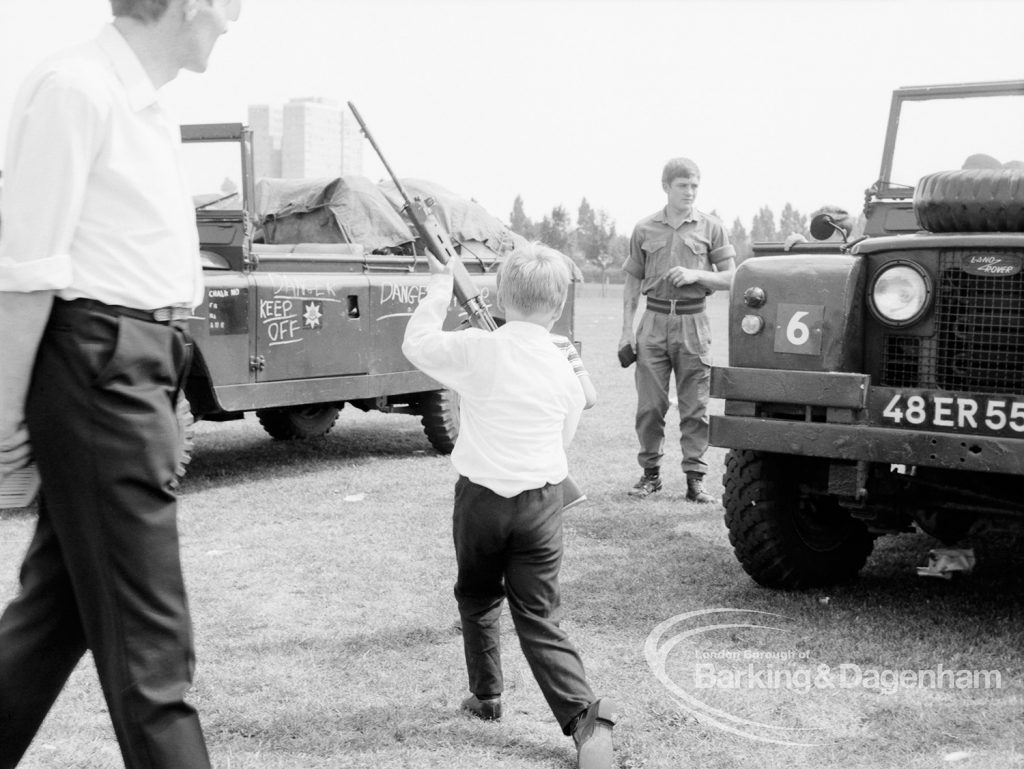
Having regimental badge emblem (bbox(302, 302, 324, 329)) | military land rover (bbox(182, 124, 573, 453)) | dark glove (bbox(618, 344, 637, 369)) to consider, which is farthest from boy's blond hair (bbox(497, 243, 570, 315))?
regimental badge emblem (bbox(302, 302, 324, 329))

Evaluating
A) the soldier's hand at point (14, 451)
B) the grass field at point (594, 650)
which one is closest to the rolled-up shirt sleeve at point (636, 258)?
the grass field at point (594, 650)

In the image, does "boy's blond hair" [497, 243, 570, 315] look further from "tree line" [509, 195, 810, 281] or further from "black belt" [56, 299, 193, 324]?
"tree line" [509, 195, 810, 281]

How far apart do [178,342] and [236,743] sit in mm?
1413

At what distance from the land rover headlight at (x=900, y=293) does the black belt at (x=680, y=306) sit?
2.35 m

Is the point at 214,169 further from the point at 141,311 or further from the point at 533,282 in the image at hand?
the point at 141,311

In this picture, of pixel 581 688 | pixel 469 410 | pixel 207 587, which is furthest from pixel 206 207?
pixel 581 688

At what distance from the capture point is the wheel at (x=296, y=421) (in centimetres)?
878

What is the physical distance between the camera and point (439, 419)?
8.39 meters

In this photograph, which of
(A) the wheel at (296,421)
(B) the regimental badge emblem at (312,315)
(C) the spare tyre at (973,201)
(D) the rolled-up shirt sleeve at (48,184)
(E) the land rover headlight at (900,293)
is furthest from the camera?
(A) the wheel at (296,421)

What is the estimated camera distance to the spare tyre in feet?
13.1

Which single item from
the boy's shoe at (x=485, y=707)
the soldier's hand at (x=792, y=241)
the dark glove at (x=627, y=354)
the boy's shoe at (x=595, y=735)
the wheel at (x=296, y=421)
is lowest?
the wheel at (x=296, y=421)

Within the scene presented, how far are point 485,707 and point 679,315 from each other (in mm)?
3607

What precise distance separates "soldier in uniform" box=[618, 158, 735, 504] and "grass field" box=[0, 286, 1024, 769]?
0.34 meters

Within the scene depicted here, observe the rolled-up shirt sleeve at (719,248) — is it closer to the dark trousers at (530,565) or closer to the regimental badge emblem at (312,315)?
the regimental badge emblem at (312,315)
